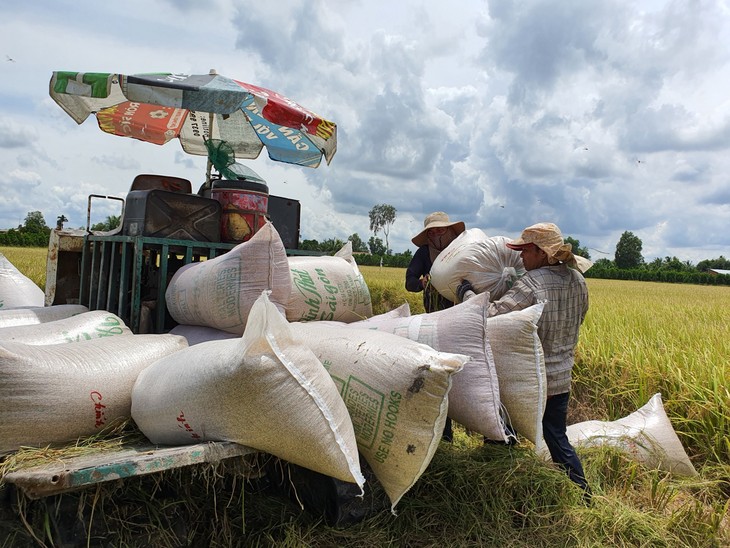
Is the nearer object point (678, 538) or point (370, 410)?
point (370, 410)

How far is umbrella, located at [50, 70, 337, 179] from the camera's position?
11.2 ft

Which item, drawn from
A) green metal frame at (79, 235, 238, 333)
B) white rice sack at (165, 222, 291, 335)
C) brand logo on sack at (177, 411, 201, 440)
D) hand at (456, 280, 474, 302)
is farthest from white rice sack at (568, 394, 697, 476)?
green metal frame at (79, 235, 238, 333)

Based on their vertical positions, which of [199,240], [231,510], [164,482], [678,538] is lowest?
[678,538]

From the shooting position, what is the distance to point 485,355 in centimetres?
247

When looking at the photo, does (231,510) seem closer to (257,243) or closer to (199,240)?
(257,243)

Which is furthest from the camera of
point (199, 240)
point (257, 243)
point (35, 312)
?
point (199, 240)

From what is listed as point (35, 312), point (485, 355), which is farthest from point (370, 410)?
point (35, 312)

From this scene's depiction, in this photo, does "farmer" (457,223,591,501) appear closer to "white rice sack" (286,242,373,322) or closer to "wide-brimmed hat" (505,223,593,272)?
"wide-brimmed hat" (505,223,593,272)

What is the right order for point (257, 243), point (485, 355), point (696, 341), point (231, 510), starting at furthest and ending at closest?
point (696, 341) < point (257, 243) < point (485, 355) < point (231, 510)

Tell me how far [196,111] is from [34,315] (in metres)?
1.79

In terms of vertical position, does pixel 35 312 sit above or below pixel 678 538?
above

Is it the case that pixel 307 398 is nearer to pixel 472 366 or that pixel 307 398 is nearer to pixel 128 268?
pixel 472 366

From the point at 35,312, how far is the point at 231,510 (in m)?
1.96

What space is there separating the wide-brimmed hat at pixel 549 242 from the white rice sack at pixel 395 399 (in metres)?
1.13
